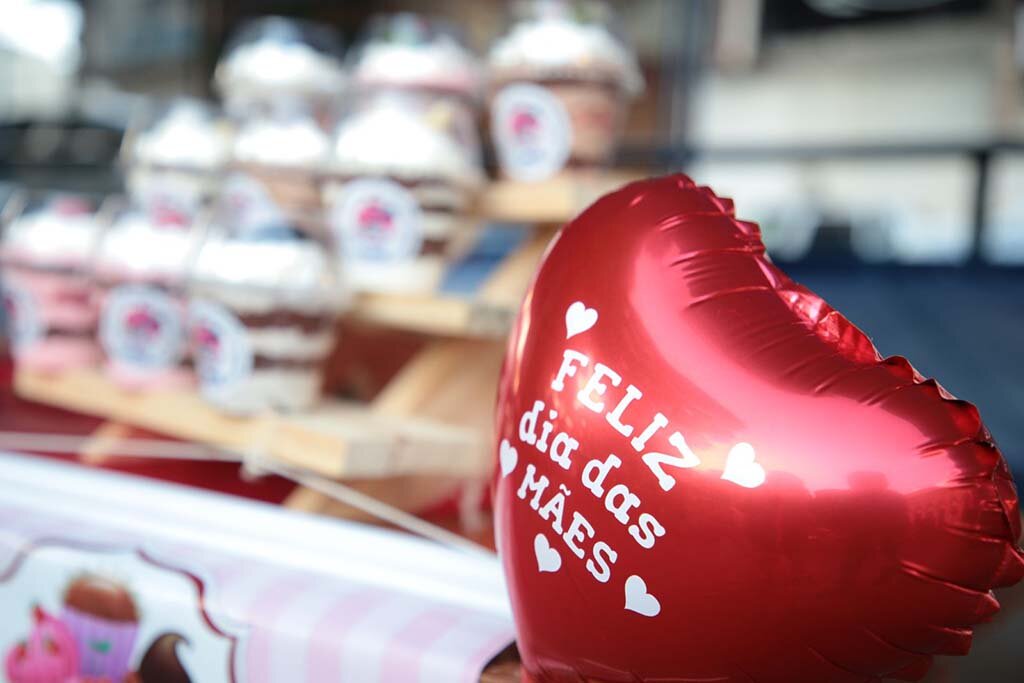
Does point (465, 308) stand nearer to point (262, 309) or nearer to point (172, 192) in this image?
point (262, 309)

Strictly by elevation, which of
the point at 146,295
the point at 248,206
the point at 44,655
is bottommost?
the point at 44,655

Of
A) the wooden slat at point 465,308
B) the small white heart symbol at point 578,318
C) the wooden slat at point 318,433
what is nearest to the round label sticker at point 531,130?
the wooden slat at point 465,308

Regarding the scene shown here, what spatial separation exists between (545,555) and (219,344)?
2.16 ft

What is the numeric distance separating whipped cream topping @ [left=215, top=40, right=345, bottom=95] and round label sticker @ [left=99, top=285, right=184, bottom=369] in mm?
318

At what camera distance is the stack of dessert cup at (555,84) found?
1095 mm

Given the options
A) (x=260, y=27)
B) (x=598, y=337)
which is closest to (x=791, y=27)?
(x=260, y=27)

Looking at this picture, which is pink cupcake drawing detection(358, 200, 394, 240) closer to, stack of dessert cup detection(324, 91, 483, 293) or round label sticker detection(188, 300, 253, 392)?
stack of dessert cup detection(324, 91, 483, 293)

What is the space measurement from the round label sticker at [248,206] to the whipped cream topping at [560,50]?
1.10ft

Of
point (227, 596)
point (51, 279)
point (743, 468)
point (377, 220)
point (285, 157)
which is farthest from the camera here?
point (51, 279)

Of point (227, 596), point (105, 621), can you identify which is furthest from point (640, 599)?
point (105, 621)

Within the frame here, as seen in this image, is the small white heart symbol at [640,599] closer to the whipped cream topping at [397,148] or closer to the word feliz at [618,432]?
the word feliz at [618,432]

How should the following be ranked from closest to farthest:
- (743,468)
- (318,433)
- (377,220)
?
(743,468) < (318,433) < (377,220)

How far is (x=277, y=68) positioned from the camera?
1.23 m

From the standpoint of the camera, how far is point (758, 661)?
492mm
